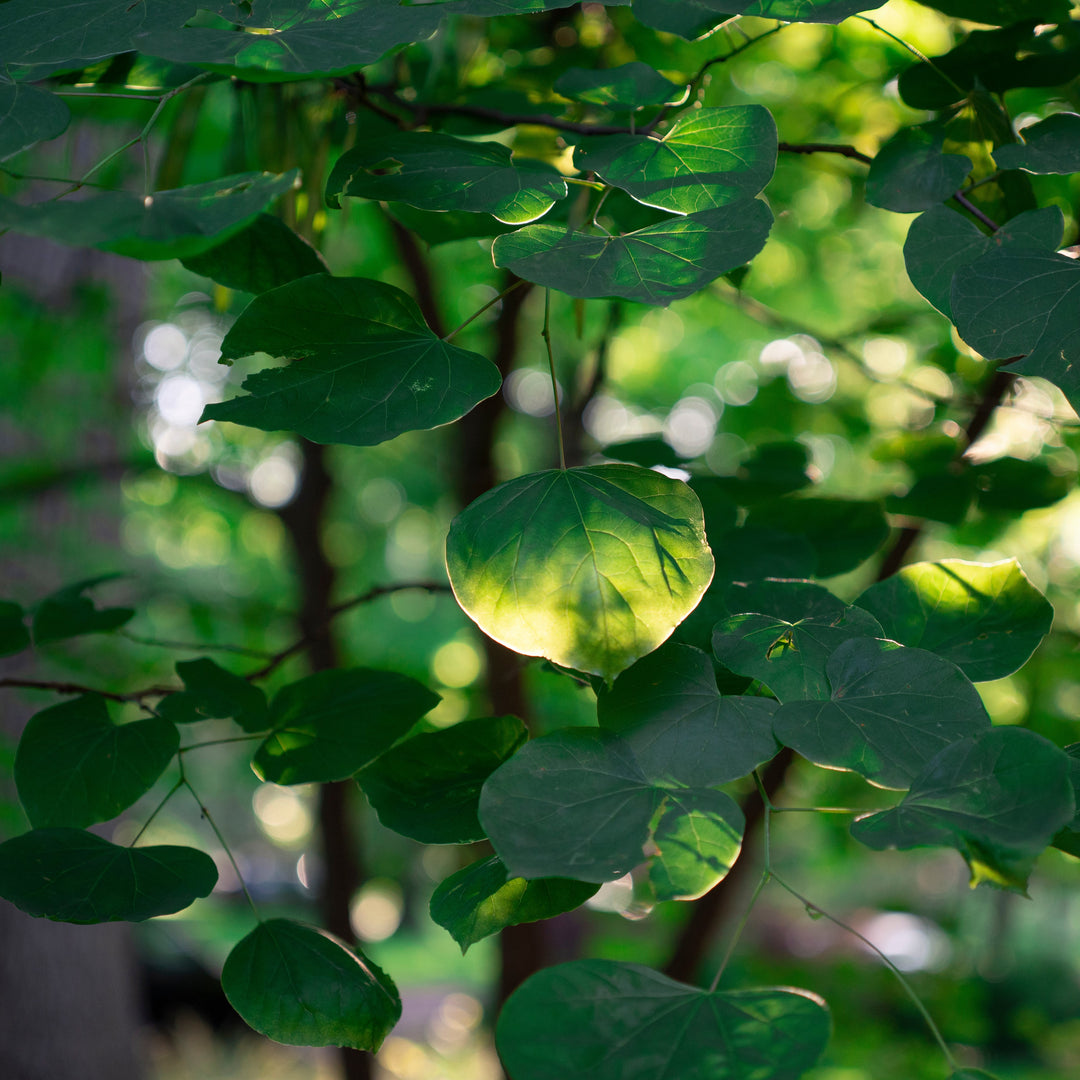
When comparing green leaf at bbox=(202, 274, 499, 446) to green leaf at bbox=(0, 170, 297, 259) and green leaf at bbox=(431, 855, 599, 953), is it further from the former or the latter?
green leaf at bbox=(431, 855, 599, 953)

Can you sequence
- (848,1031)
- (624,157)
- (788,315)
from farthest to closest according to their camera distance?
1. (788,315)
2. (848,1031)
3. (624,157)

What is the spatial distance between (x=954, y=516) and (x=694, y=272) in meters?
0.56

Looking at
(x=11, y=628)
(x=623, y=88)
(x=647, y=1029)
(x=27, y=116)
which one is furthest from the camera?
(x=11, y=628)

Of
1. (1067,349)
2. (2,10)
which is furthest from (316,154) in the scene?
(1067,349)

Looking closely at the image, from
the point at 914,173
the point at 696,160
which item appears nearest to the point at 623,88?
the point at 696,160

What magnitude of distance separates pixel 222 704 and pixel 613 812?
0.38m

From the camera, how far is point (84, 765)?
2.04 feet

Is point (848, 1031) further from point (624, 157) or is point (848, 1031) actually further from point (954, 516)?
point (624, 157)

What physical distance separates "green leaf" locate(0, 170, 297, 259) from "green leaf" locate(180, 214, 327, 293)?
0.72ft

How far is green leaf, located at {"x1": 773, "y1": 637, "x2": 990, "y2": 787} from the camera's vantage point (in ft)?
1.32

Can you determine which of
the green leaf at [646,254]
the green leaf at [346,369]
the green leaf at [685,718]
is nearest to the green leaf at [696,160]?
the green leaf at [646,254]

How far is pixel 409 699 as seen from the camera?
0.60 meters

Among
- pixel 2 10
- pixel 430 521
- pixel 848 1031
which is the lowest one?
pixel 430 521

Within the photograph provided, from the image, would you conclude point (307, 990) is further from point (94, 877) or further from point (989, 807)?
point (989, 807)
